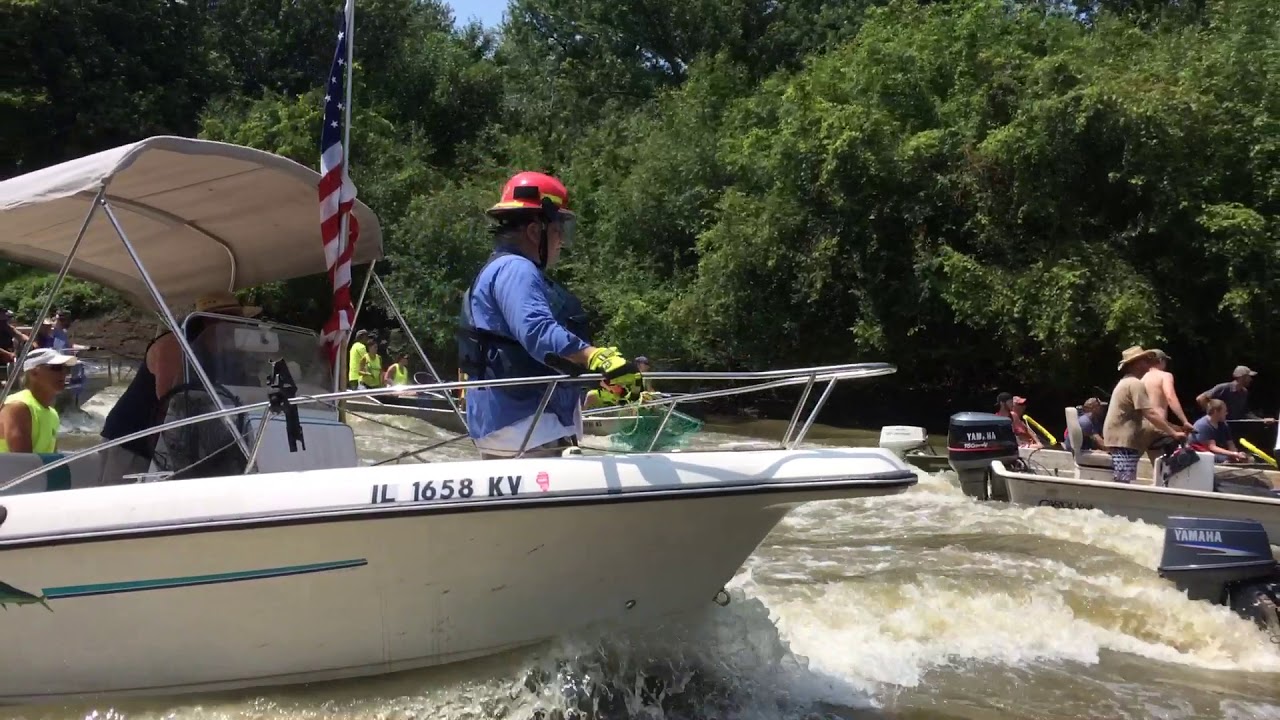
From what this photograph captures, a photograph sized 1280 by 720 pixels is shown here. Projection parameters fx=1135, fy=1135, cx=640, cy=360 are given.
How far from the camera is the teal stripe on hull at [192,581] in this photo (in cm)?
425

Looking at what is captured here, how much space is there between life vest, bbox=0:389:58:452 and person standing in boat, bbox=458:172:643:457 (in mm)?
2298

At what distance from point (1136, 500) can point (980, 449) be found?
1.61 meters

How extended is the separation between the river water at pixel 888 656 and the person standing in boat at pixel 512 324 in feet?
2.81

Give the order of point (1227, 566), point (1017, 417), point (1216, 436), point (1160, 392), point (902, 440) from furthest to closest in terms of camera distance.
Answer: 1. point (902, 440)
2. point (1017, 417)
3. point (1216, 436)
4. point (1160, 392)
5. point (1227, 566)

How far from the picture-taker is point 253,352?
5.54 m

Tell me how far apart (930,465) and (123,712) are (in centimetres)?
897

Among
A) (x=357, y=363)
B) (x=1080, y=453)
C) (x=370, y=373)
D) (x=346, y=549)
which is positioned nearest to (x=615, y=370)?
(x=346, y=549)

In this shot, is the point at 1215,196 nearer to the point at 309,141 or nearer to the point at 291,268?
the point at 291,268

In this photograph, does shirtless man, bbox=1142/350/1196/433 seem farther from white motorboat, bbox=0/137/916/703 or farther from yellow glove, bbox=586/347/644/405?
yellow glove, bbox=586/347/644/405

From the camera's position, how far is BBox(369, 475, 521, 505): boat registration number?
13.6 ft

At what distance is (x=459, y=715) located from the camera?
14.8ft

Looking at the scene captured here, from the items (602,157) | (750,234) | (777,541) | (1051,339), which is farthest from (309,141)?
(777,541)

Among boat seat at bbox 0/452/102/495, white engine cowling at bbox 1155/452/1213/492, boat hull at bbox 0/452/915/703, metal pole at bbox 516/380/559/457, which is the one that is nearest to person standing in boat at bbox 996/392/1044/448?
white engine cowling at bbox 1155/452/1213/492

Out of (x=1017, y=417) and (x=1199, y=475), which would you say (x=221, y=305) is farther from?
(x=1017, y=417)
